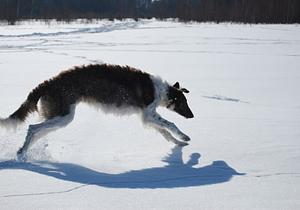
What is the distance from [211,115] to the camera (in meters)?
7.70

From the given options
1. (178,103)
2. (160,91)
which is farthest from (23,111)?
(178,103)

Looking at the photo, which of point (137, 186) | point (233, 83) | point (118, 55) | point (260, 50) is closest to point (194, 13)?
point (260, 50)

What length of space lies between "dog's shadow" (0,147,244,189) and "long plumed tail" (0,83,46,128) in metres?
0.82

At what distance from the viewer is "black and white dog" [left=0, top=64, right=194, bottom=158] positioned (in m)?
5.79

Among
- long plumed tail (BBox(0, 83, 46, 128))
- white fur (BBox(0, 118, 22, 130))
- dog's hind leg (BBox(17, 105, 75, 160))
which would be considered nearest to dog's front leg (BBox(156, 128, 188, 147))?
dog's hind leg (BBox(17, 105, 75, 160))

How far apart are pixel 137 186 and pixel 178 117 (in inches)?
140

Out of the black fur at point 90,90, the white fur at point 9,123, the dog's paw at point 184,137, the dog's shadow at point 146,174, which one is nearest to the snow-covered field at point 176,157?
the dog's shadow at point 146,174

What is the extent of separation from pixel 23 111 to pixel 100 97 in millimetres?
1096

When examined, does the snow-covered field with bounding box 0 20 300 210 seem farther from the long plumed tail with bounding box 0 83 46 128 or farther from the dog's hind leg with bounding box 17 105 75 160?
the long plumed tail with bounding box 0 83 46 128

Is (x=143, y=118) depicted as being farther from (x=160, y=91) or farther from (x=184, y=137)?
(x=184, y=137)

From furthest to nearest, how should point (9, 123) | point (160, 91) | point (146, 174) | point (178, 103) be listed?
point (178, 103)
point (160, 91)
point (9, 123)
point (146, 174)

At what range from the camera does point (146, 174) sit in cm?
473

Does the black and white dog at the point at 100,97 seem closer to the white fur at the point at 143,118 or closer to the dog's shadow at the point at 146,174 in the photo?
the white fur at the point at 143,118

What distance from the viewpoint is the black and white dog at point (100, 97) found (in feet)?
19.0
